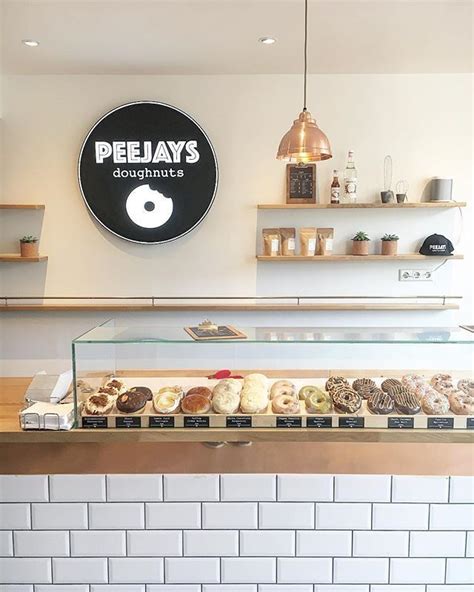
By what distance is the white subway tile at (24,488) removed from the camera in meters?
1.48

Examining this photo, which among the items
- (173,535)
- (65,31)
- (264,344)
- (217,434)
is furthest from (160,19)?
(173,535)

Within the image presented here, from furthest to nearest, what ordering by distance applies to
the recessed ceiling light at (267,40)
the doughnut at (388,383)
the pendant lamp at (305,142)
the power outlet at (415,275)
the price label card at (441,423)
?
the power outlet at (415,275) → the recessed ceiling light at (267,40) → the pendant lamp at (305,142) → the doughnut at (388,383) → the price label card at (441,423)

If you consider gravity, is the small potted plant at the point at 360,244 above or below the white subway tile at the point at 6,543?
above

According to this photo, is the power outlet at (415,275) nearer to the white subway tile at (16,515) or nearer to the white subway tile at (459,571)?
the white subway tile at (459,571)

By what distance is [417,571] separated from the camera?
58.2 inches

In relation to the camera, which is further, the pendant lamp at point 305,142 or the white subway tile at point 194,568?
the pendant lamp at point 305,142

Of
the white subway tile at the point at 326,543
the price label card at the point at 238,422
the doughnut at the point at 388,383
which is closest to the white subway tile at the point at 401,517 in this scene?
the white subway tile at the point at 326,543

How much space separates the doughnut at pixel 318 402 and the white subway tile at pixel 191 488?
1.11ft

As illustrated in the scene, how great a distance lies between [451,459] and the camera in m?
1.46

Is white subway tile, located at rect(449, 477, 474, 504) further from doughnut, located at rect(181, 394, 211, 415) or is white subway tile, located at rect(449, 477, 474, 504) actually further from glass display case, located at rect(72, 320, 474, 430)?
doughnut, located at rect(181, 394, 211, 415)

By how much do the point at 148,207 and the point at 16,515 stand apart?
8.07 ft

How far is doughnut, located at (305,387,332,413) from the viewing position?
1.49 metres

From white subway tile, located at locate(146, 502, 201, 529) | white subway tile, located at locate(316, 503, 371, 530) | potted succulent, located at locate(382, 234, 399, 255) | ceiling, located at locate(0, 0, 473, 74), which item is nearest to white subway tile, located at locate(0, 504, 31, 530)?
white subway tile, located at locate(146, 502, 201, 529)

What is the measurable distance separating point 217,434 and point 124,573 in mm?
503
